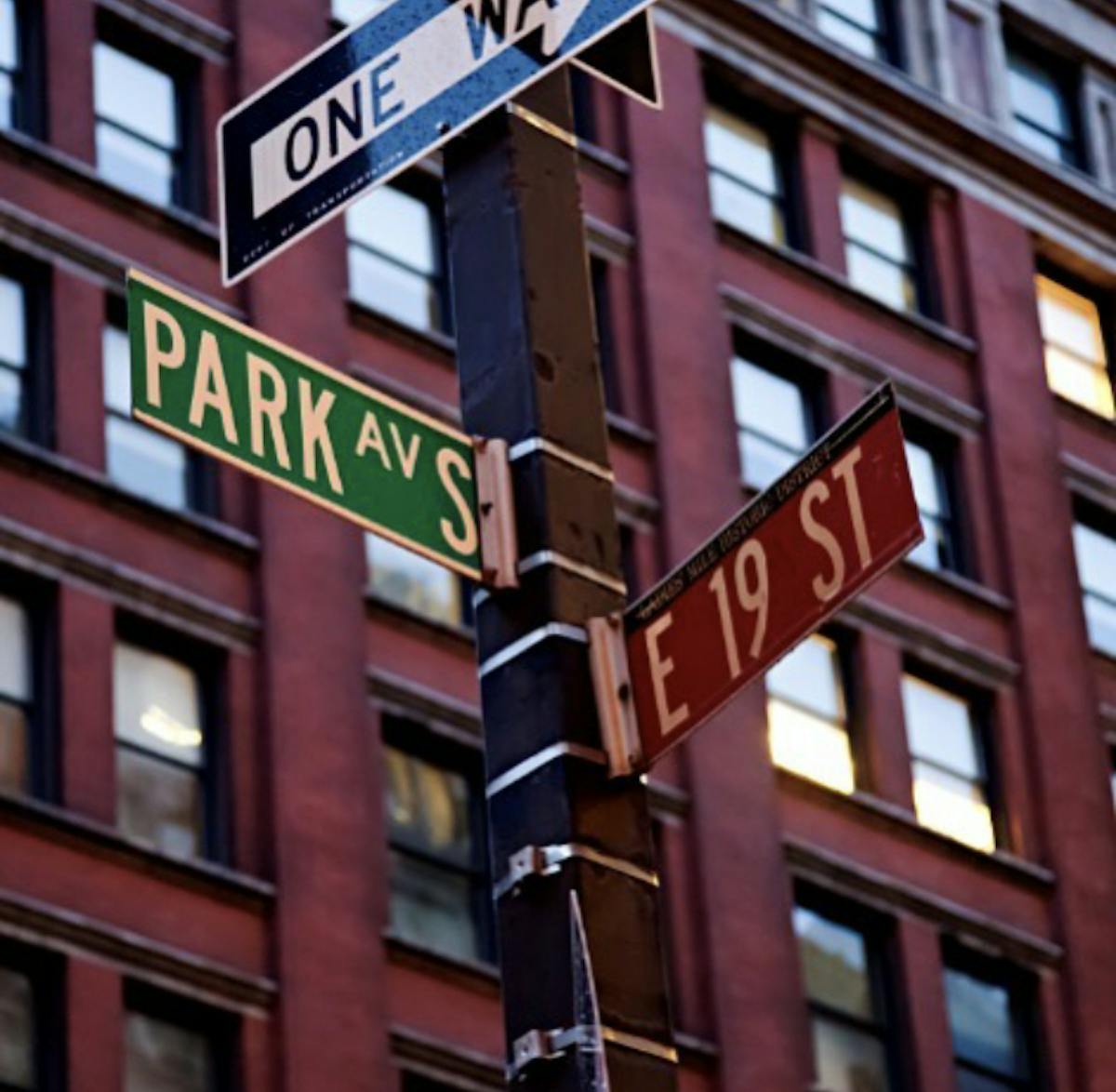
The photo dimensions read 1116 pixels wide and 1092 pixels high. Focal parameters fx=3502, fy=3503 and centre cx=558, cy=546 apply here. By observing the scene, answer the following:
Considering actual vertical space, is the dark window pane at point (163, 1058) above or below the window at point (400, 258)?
below

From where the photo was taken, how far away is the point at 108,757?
28.3 metres

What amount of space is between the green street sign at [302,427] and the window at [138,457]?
2026cm

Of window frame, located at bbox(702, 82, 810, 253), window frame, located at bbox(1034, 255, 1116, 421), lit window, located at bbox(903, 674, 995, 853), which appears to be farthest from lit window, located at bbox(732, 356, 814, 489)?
window frame, located at bbox(1034, 255, 1116, 421)

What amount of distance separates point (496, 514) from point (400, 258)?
2457 centimetres

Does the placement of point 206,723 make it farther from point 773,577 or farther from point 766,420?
point 773,577

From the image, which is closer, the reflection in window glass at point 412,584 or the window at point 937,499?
the reflection in window glass at point 412,584

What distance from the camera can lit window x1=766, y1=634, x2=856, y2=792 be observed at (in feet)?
113

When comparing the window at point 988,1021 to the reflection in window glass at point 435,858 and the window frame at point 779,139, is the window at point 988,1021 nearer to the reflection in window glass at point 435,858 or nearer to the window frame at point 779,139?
the reflection in window glass at point 435,858

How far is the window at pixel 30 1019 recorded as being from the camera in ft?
86.5

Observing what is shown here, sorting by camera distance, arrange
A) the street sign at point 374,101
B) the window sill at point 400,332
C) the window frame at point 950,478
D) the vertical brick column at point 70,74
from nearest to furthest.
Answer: the street sign at point 374,101, the vertical brick column at point 70,74, the window sill at point 400,332, the window frame at point 950,478

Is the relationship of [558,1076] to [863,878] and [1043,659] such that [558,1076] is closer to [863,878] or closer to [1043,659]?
[863,878]

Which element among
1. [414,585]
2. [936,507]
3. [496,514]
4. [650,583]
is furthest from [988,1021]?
[496,514]

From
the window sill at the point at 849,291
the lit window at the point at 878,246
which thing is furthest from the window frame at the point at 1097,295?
the window sill at the point at 849,291

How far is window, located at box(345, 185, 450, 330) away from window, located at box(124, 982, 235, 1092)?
798 cm
